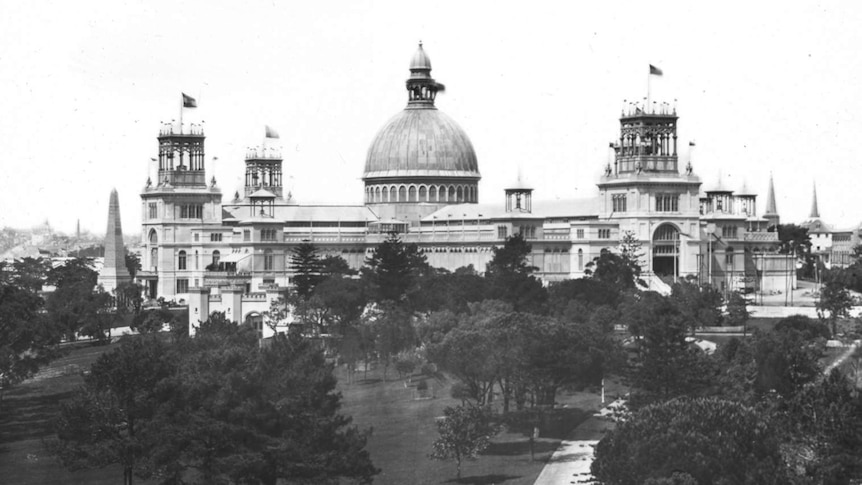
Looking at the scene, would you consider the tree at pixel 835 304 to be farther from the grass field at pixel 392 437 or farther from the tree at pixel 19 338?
the tree at pixel 19 338

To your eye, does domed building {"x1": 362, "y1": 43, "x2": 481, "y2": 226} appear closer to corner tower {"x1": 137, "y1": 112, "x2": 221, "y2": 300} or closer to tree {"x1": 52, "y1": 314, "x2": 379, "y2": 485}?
corner tower {"x1": 137, "y1": 112, "x2": 221, "y2": 300}

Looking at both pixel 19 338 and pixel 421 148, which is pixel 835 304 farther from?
pixel 421 148

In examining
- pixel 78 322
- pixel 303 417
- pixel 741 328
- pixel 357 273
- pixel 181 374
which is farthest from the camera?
pixel 357 273

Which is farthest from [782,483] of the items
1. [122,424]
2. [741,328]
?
[741,328]

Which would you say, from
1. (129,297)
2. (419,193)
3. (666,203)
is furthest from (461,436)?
(419,193)

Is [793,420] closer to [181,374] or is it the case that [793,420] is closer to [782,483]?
[782,483]

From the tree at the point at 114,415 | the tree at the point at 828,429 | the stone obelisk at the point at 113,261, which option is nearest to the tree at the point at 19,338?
the tree at the point at 114,415

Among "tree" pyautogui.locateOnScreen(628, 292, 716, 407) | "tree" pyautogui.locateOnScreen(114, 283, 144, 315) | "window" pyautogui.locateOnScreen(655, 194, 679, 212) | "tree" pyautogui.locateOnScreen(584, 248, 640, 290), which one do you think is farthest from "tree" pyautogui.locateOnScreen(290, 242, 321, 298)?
"tree" pyautogui.locateOnScreen(628, 292, 716, 407)

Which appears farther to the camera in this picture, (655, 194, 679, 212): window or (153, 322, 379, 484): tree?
(655, 194, 679, 212): window
